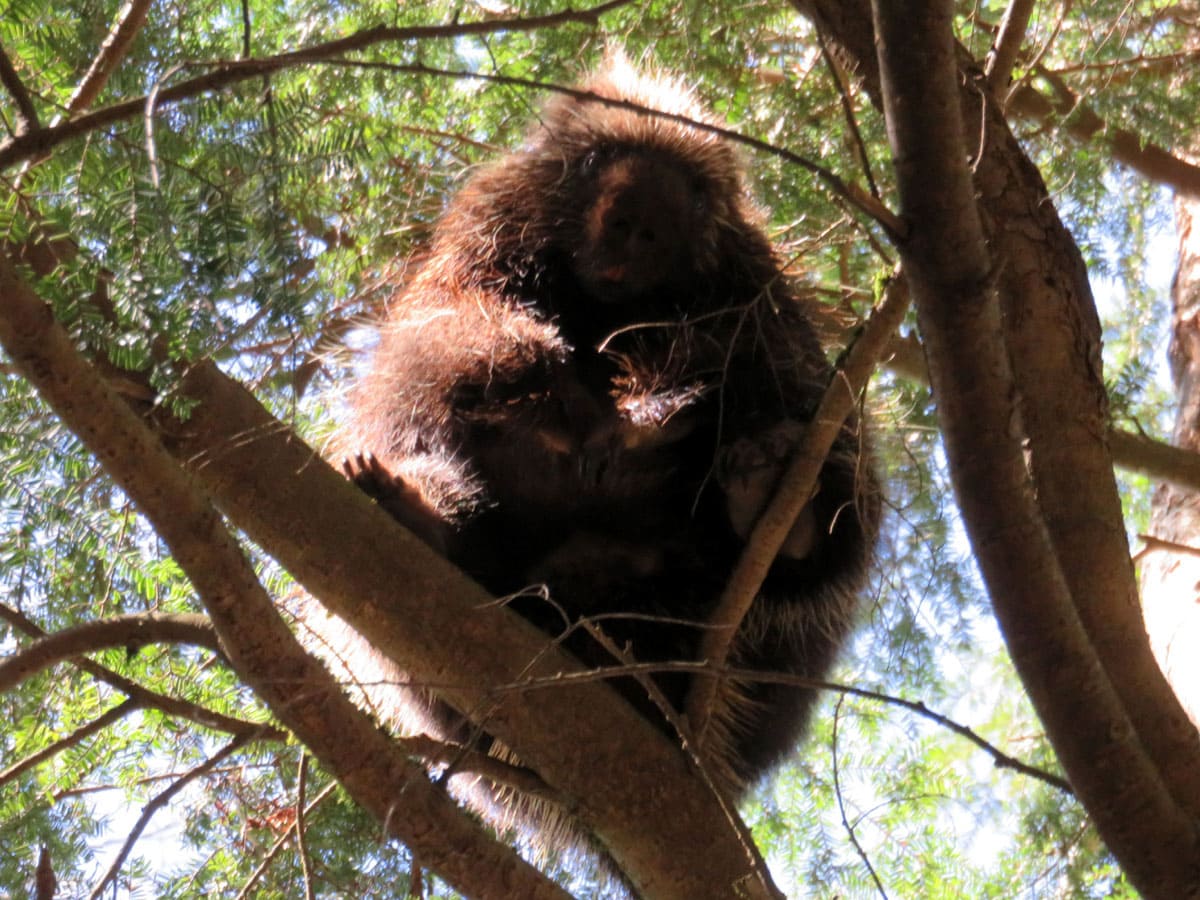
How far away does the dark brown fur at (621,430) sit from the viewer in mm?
1795

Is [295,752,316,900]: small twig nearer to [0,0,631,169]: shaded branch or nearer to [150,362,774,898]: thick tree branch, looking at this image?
[150,362,774,898]: thick tree branch

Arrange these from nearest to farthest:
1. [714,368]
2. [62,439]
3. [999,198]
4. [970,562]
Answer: [62,439] < [999,198] < [714,368] < [970,562]

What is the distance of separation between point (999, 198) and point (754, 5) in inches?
32.4

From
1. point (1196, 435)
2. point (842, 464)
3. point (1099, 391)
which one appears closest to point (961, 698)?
point (1196, 435)

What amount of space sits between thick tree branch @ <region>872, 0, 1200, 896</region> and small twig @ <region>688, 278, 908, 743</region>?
290mm

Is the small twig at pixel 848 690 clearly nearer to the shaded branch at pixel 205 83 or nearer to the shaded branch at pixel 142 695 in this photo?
the shaded branch at pixel 142 695

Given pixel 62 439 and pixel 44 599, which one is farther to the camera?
pixel 44 599

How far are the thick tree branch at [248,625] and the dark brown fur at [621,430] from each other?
0.49 m

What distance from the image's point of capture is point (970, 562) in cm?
251

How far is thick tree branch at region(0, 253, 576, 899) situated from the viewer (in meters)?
1.02

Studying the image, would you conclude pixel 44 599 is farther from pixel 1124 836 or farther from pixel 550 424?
pixel 1124 836

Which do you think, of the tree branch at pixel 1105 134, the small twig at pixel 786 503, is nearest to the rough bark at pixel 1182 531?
the tree branch at pixel 1105 134

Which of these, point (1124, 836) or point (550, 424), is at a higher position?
point (550, 424)

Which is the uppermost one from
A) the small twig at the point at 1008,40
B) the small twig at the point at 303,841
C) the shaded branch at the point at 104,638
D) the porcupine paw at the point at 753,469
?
the small twig at the point at 1008,40
